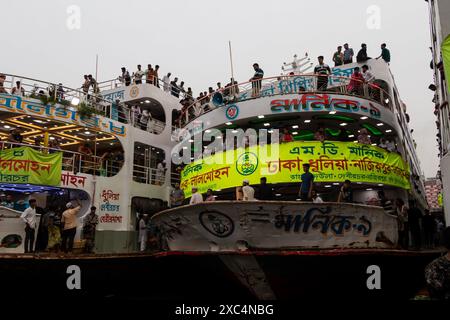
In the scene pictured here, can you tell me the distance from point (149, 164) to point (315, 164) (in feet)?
37.4

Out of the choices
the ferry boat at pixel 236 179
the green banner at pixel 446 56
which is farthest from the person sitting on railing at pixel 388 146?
the green banner at pixel 446 56

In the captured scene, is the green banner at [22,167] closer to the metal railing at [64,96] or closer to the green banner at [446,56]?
the metal railing at [64,96]

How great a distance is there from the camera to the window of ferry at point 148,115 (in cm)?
2288

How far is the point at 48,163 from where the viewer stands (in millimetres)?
15898

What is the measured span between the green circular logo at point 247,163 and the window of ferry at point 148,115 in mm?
8727

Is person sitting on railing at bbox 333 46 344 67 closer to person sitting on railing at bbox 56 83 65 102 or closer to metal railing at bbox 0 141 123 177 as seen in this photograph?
metal railing at bbox 0 141 123 177

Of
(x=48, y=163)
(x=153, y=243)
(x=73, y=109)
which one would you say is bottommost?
(x=153, y=243)

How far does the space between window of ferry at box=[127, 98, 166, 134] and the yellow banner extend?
29.1ft

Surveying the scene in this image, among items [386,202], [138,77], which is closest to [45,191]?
[138,77]

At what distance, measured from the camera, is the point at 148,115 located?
2345 centimetres

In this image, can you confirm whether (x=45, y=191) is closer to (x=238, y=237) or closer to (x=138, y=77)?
(x=138, y=77)

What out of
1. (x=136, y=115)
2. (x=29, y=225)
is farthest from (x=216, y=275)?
(x=136, y=115)
